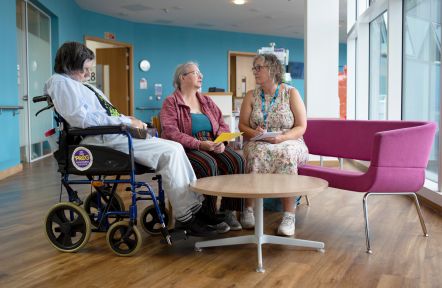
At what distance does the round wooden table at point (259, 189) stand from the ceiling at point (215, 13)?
7249mm

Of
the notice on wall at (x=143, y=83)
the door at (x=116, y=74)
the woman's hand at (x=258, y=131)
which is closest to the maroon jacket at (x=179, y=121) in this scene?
the woman's hand at (x=258, y=131)

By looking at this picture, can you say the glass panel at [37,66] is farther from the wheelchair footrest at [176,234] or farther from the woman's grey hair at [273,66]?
the wheelchair footrest at [176,234]

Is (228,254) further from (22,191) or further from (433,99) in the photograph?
(433,99)

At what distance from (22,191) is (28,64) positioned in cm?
313

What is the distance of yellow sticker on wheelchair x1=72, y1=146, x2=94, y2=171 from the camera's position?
2.69 m

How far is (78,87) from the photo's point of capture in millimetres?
2746

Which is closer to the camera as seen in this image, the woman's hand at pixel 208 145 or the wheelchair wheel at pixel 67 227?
the wheelchair wheel at pixel 67 227

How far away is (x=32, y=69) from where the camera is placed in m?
7.61

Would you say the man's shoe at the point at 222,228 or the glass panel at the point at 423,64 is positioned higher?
the glass panel at the point at 423,64

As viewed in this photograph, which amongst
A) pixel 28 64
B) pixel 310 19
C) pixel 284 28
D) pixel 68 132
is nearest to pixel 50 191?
pixel 68 132

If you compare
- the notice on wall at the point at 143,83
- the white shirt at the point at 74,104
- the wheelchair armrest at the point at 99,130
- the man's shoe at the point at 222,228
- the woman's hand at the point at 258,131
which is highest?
the notice on wall at the point at 143,83

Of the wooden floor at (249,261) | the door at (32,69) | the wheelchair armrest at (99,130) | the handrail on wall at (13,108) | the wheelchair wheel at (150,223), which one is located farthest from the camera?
the door at (32,69)

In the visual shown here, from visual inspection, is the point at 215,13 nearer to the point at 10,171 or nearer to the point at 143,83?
the point at 143,83

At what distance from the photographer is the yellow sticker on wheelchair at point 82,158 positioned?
269 centimetres
